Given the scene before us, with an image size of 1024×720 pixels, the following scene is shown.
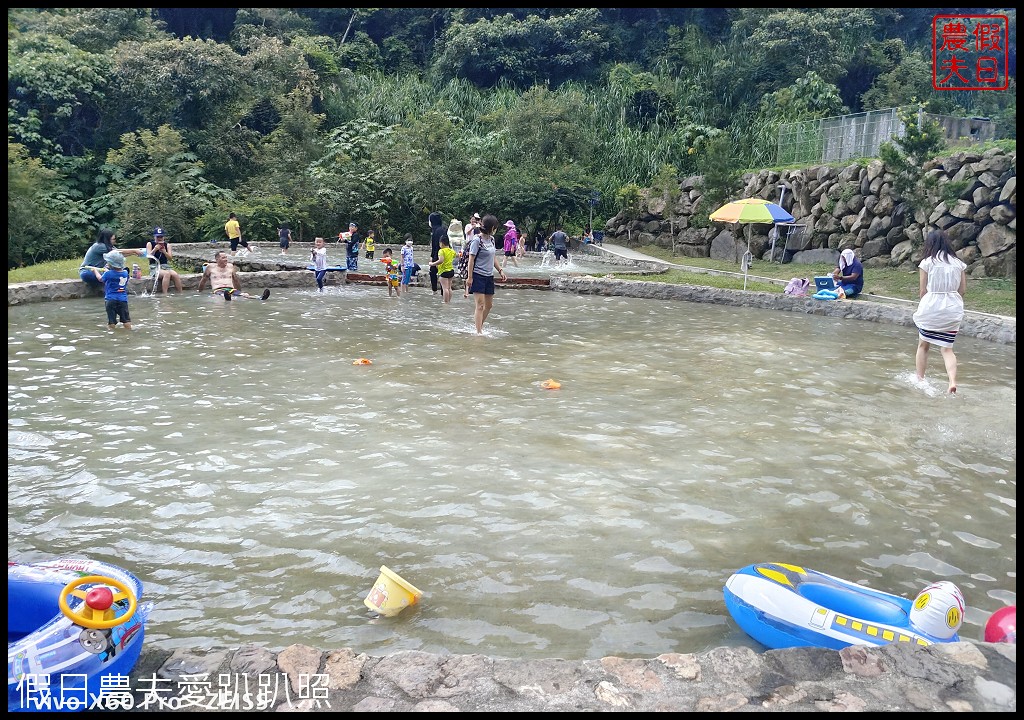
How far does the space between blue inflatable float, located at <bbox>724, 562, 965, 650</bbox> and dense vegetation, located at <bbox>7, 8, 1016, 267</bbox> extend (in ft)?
73.5

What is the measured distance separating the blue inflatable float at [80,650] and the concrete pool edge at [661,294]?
41.0 feet

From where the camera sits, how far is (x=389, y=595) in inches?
154

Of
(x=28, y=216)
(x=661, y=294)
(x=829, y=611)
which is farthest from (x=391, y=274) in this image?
(x=829, y=611)

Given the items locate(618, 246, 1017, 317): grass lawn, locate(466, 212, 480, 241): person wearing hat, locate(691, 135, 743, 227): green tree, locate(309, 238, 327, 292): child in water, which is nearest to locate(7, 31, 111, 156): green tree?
locate(309, 238, 327, 292): child in water

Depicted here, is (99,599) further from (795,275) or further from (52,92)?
(52,92)

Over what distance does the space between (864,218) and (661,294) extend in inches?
359

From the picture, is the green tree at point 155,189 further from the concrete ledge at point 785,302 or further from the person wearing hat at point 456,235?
the concrete ledge at point 785,302

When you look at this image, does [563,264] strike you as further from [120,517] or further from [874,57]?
[874,57]

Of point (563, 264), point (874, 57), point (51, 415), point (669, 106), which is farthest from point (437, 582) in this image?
point (874, 57)

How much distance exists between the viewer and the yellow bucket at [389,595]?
3906 mm

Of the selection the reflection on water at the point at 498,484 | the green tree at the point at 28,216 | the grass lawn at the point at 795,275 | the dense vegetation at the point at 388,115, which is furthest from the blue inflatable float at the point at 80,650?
the dense vegetation at the point at 388,115

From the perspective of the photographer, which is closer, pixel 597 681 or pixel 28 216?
pixel 597 681

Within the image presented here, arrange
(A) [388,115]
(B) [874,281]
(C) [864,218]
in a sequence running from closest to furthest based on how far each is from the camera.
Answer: (B) [874,281]
(C) [864,218]
(A) [388,115]

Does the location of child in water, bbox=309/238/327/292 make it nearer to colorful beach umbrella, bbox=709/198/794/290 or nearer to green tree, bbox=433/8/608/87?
colorful beach umbrella, bbox=709/198/794/290
